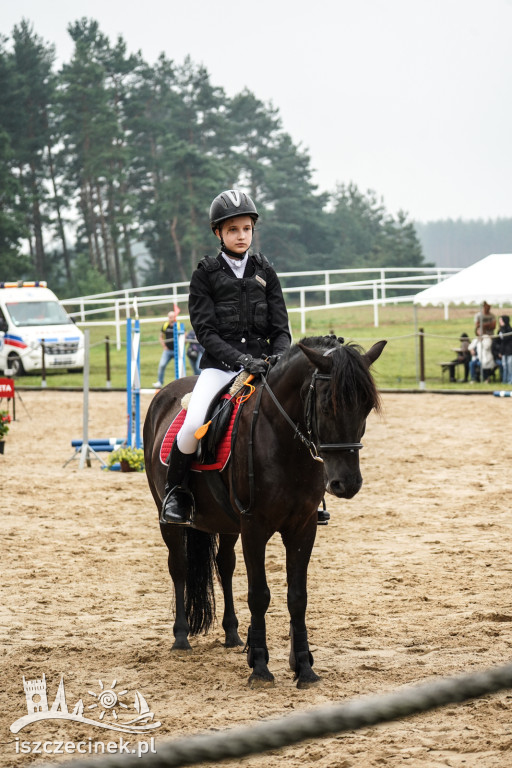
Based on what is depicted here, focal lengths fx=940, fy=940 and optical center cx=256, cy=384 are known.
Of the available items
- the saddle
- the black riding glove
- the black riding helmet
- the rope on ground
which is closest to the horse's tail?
the saddle

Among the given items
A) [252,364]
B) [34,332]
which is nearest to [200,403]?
[252,364]

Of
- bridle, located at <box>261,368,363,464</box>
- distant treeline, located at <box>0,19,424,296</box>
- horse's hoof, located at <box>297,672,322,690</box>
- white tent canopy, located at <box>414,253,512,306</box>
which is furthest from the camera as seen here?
distant treeline, located at <box>0,19,424,296</box>

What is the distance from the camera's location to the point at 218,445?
5027mm

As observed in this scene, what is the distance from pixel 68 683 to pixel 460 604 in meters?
2.57

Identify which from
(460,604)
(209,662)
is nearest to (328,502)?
(460,604)

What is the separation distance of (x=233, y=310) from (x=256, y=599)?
153 cm

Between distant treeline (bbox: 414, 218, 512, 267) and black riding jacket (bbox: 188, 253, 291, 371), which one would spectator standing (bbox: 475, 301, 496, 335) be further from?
distant treeline (bbox: 414, 218, 512, 267)

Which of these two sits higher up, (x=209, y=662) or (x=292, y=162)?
(x=292, y=162)

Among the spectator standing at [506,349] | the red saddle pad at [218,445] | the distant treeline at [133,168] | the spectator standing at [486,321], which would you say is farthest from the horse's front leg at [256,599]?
the distant treeline at [133,168]

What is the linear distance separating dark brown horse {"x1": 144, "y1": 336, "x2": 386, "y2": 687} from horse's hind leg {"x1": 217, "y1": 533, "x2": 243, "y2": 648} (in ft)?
1.45

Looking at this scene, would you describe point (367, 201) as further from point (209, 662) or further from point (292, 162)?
point (209, 662)

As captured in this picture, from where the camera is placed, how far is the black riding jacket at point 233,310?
16.4 feet

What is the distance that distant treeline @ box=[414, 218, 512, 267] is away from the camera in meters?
146

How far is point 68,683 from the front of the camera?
15.4ft
